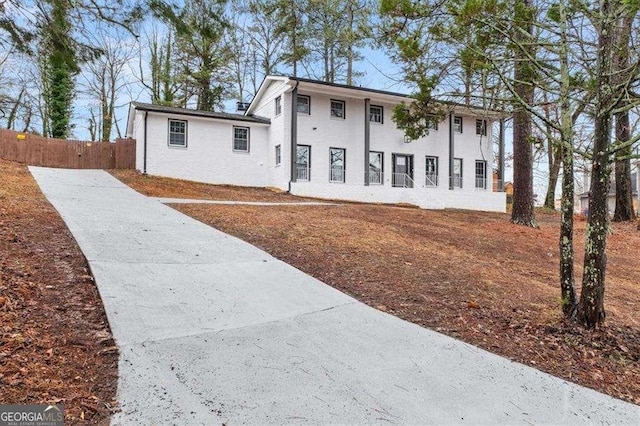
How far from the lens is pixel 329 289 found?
16.0ft

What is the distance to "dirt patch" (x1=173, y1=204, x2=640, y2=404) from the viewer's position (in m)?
3.66

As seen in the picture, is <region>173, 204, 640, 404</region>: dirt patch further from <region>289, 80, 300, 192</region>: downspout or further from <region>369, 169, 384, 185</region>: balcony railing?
<region>369, 169, 384, 185</region>: balcony railing

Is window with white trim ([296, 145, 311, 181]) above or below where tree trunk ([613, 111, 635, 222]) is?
above

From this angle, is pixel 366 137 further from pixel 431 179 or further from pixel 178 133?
pixel 178 133

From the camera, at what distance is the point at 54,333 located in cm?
312

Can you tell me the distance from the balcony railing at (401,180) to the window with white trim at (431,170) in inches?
47.0

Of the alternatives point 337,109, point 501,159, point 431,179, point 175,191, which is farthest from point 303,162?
point 501,159

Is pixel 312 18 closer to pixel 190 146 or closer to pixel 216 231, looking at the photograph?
pixel 190 146

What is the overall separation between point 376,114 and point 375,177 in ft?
10.8

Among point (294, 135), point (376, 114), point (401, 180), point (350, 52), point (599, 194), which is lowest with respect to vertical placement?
point (599, 194)

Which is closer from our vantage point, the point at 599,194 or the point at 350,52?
the point at 599,194

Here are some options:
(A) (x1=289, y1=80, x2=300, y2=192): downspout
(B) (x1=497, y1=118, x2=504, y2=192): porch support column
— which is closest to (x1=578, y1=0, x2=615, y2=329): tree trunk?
(A) (x1=289, y1=80, x2=300, y2=192): downspout

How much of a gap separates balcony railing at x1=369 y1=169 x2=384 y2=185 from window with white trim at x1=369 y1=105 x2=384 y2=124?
2.60 m

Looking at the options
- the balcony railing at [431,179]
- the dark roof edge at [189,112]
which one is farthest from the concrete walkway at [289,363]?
the balcony railing at [431,179]
